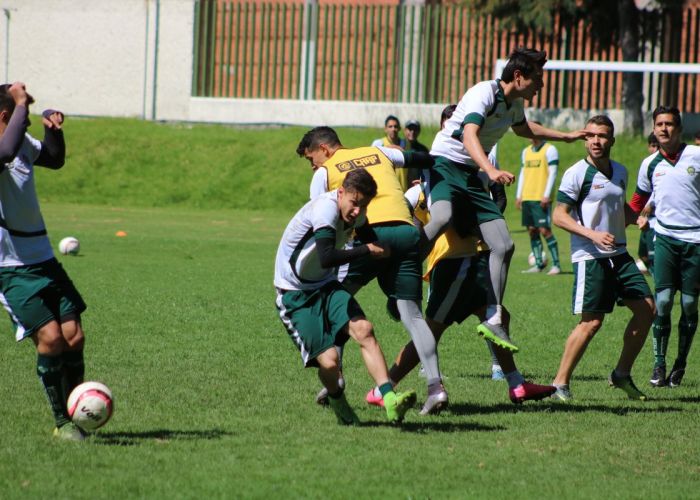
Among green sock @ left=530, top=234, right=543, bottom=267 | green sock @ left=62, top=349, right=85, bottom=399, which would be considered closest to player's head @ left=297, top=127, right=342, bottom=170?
green sock @ left=62, top=349, right=85, bottom=399

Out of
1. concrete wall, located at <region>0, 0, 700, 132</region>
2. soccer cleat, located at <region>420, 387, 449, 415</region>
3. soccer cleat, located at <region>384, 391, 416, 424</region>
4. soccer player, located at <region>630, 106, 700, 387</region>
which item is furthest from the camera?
concrete wall, located at <region>0, 0, 700, 132</region>

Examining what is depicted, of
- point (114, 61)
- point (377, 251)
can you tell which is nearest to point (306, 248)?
point (377, 251)

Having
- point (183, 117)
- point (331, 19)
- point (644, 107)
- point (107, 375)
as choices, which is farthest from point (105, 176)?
point (107, 375)

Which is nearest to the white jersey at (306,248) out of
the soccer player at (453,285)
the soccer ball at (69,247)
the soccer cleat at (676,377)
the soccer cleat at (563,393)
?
the soccer player at (453,285)

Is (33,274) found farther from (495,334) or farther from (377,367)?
(495,334)

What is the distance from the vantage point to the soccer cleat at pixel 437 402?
755cm

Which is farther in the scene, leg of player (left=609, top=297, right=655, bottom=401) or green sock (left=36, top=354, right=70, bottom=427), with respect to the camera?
leg of player (left=609, top=297, right=655, bottom=401)

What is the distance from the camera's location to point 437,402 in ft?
24.8

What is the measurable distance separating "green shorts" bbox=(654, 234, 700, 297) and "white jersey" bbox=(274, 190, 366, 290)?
128 inches

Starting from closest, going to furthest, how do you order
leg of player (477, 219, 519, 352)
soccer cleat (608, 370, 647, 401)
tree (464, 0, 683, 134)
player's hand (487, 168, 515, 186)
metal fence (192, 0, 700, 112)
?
player's hand (487, 168, 515, 186)
leg of player (477, 219, 519, 352)
soccer cleat (608, 370, 647, 401)
tree (464, 0, 683, 134)
metal fence (192, 0, 700, 112)

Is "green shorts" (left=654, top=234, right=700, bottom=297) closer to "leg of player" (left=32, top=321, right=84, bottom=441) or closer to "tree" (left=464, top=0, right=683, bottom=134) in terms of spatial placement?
"leg of player" (left=32, top=321, right=84, bottom=441)

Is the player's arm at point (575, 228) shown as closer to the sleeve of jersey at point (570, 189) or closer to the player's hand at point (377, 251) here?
the sleeve of jersey at point (570, 189)

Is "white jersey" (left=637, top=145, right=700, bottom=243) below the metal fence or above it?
below

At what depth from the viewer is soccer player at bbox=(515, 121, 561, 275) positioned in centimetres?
1797
